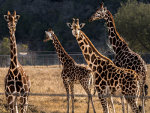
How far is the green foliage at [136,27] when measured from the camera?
3794 cm

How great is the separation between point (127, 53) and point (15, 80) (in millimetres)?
4745

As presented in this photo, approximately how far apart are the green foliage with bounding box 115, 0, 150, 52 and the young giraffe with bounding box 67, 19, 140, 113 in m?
26.6

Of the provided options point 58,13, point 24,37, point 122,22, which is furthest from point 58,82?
point 58,13

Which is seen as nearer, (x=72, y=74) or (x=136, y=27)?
(x=72, y=74)

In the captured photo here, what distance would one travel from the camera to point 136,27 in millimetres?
38344

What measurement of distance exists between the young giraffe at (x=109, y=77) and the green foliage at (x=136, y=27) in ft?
87.3

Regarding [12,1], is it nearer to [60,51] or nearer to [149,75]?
[149,75]

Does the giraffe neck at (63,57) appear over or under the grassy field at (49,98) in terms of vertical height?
over

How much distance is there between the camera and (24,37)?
56.7m

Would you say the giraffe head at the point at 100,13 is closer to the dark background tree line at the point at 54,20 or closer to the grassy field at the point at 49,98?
the grassy field at the point at 49,98

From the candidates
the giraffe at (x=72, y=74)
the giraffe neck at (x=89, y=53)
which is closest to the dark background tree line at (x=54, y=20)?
the giraffe at (x=72, y=74)

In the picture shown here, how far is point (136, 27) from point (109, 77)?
28.1 metres

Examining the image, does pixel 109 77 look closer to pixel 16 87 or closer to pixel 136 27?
pixel 16 87

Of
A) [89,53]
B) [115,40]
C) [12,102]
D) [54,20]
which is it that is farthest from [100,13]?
[54,20]
